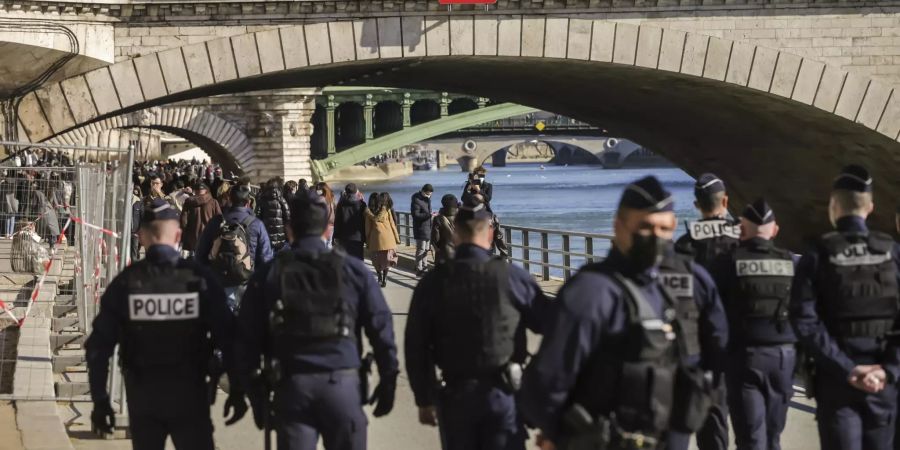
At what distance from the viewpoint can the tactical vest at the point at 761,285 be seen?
25.8 ft

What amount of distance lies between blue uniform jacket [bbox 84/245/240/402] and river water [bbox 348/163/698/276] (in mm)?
25331

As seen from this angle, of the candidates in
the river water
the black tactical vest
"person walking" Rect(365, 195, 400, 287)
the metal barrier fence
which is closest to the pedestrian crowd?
the black tactical vest

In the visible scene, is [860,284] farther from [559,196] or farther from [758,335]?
[559,196]

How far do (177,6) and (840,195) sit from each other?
15.6 meters

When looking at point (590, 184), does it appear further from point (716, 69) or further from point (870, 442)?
point (870, 442)

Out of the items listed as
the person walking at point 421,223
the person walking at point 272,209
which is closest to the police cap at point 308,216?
the person walking at point 272,209

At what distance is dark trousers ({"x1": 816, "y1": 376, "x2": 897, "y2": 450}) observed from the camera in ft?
22.8

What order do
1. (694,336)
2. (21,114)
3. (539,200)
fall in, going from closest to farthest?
(694,336) < (21,114) < (539,200)

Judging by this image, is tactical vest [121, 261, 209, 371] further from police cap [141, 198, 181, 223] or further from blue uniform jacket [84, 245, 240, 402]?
police cap [141, 198, 181, 223]

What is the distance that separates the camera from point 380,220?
20547 mm

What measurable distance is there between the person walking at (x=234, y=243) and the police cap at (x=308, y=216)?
510 centimetres

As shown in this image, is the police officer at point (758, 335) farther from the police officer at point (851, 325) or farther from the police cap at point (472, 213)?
the police cap at point (472, 213)

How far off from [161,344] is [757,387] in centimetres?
307

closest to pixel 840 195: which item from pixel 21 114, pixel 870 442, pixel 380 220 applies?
pixel 870 442
